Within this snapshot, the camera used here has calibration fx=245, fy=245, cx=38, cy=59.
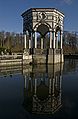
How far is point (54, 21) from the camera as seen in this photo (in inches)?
1635

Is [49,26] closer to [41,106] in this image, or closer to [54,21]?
[54,21]

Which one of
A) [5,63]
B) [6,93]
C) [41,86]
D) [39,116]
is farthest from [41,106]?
[5,63]

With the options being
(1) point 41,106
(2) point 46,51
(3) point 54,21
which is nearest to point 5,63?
(2) point 46,51

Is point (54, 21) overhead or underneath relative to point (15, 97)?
overhead

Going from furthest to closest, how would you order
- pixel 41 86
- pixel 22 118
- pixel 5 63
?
pixel 5 63, pixel 41 86, pixel 22 118

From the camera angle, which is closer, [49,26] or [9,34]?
[49,26]

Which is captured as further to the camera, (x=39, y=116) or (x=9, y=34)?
(x=9, y=34)

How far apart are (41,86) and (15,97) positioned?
199 inches

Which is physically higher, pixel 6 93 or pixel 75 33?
pixel 75 33

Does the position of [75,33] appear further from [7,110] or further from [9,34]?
[7,110]

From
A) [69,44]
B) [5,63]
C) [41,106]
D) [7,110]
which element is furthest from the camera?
[69,44]

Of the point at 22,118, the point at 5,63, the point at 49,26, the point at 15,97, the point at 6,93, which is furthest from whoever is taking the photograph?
the point at 49,26

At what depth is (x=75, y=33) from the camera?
112 meters

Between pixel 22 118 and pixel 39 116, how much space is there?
86 centimetres
